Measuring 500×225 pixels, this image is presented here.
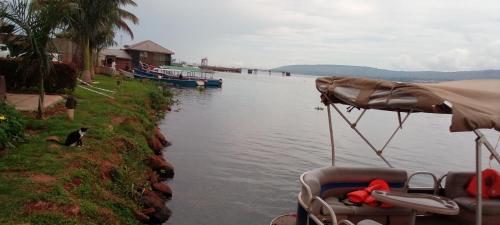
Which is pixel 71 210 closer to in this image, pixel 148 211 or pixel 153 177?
pixel 148 211

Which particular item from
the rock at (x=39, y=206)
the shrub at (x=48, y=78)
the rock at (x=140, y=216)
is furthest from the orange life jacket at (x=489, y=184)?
the shrub at (x=48, y=78)

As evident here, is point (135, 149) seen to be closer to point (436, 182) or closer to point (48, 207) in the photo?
point (48, 207)

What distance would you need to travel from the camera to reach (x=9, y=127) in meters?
10.7

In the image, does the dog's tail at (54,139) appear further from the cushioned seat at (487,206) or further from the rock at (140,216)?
the cushioned seat at (487,206)

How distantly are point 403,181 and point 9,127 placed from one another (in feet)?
28.7

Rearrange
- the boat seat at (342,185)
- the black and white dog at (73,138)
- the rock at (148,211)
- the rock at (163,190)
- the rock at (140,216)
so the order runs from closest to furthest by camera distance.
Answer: the boat seat at (342,185) < the rock at (140,216) < the rock at (148,211) < the black and white dog at (73,138) < the rock at (163,190)

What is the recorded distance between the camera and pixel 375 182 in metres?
7.95

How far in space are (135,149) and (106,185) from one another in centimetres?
418

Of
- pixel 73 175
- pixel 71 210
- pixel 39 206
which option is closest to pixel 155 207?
pixel 73 175

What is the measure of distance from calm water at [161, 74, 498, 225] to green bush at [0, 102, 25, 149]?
4.14m

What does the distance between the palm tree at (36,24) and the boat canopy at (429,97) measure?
9.17 meters

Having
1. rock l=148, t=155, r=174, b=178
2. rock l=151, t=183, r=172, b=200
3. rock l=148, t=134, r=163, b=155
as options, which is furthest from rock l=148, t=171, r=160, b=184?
rock l=148, t=134, r=163, b=155

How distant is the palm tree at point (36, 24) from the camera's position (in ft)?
43.2

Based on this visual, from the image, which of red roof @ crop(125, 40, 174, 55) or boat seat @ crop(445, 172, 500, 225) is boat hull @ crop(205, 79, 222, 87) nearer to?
red roof @ crop(125, 40, 174, 55)
